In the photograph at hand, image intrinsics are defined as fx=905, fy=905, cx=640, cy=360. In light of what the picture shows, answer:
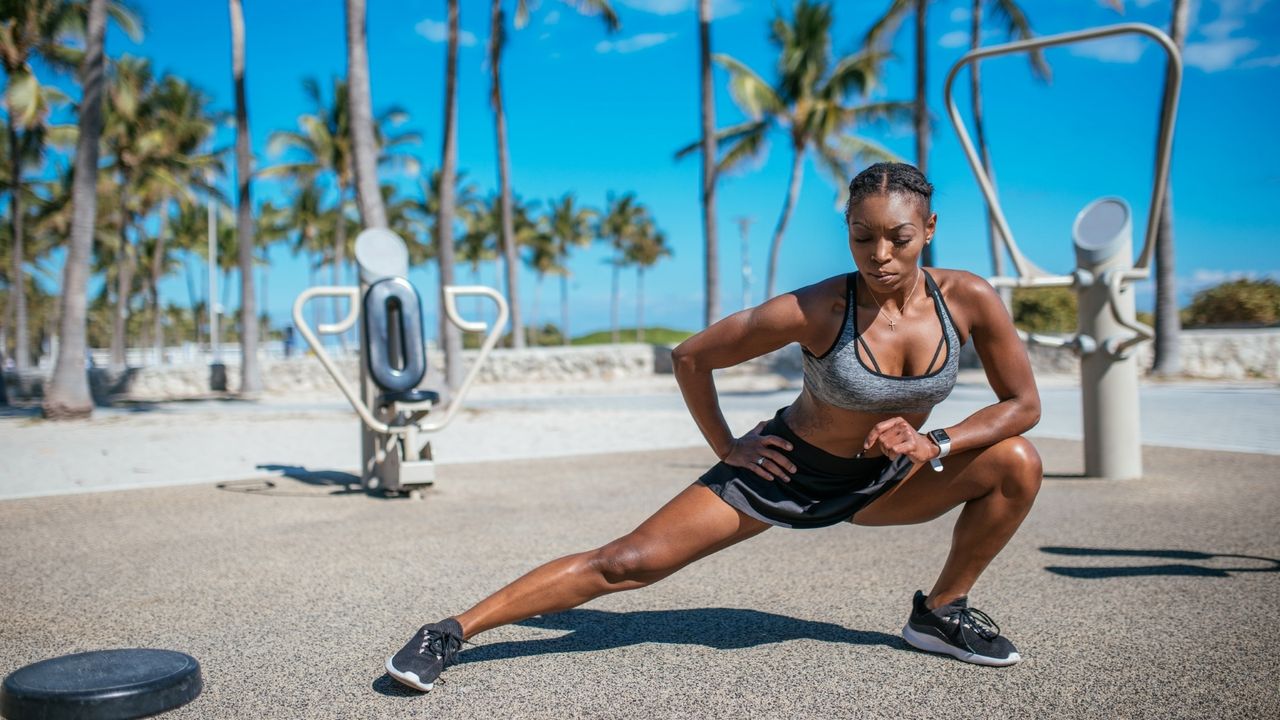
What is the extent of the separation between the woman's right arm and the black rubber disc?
1552 mm

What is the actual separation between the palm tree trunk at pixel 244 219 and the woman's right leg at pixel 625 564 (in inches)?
678

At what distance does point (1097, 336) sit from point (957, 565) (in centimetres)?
412

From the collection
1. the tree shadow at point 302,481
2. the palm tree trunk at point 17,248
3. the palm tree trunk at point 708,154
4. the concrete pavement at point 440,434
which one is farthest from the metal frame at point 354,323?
the palm tree trunk at point 17,248

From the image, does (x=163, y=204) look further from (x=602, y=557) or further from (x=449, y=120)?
(x=602, y=557)

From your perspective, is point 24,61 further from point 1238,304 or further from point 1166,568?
point 1238,304

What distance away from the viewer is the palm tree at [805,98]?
23.9 metres

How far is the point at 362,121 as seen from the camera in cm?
1041

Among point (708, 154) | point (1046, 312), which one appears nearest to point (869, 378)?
point (708, 154)

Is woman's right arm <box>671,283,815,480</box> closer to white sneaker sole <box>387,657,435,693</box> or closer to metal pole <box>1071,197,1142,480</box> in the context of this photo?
white sneaker sole <box>387,657,435,693</box>

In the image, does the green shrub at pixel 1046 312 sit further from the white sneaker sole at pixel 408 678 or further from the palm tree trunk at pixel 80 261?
the white sneaker sole at pixel 408 678

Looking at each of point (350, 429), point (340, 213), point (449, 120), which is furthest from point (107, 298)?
point (350, 429)

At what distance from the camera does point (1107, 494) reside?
5695 millimetres

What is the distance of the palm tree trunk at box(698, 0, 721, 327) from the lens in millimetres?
17656

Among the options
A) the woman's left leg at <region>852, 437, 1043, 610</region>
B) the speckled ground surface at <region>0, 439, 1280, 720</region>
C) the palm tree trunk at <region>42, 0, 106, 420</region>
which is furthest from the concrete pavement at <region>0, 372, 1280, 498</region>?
the woman's left leg at <region>852, 437, 1043, 610</region>
